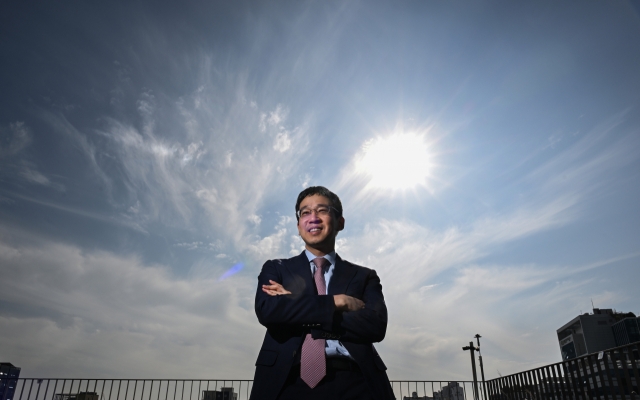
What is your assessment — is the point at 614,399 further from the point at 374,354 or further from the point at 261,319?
the point at 261,319

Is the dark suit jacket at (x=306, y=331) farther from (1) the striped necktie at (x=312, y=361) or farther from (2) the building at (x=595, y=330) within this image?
(2) the building at (x=595, y=330)

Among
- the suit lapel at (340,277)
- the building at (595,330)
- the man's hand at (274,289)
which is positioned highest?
the building at (595,330)

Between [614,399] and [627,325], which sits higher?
[627,325]

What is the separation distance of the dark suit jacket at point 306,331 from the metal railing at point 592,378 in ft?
15.6

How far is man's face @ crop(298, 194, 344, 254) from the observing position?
8.05 feet

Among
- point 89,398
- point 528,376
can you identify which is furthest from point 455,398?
point 89,398

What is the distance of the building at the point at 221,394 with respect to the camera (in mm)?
9877

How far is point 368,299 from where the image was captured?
7.75ft

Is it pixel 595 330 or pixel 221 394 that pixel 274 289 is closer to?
pixel 221 394

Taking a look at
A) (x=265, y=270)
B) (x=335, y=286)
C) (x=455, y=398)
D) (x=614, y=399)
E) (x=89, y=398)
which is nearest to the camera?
(x=335, y=286)

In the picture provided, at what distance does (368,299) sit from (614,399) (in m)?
5.99

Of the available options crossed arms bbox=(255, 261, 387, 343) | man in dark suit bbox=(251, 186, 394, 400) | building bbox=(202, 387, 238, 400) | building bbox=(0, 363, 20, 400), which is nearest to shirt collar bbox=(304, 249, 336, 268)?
man in dark suit bbox=(251, 186, 394, 400)

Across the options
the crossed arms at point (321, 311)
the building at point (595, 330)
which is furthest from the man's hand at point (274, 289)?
the building at point (595, 330)

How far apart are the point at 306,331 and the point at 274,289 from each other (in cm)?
35
